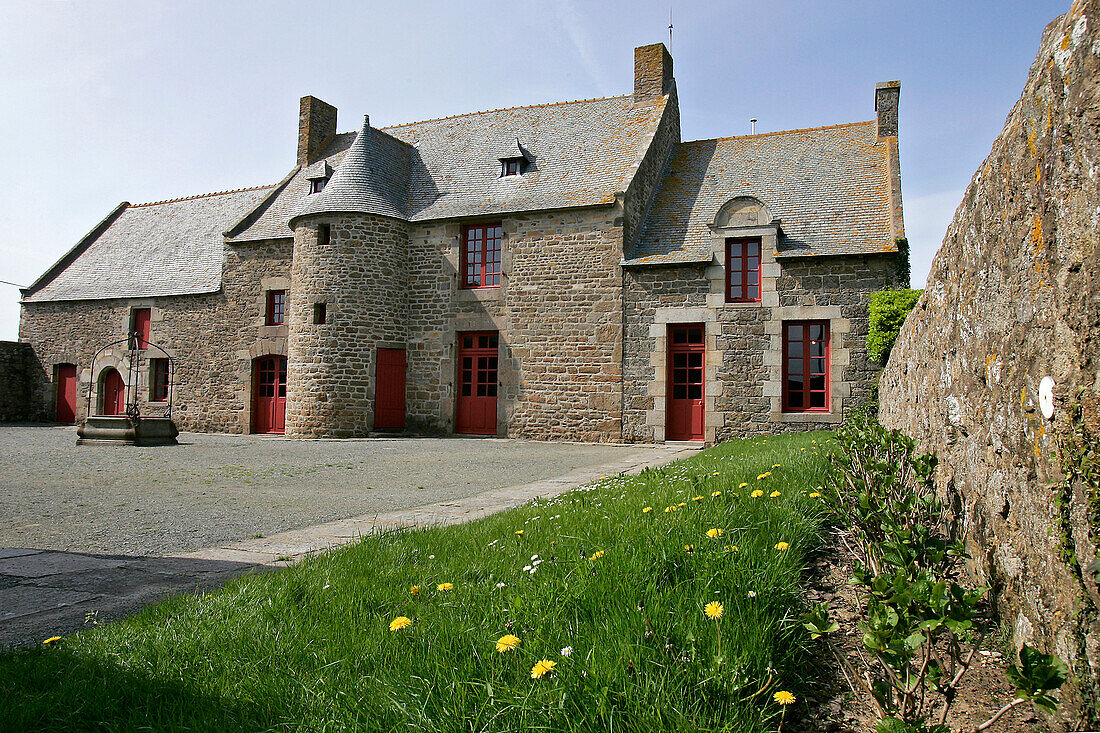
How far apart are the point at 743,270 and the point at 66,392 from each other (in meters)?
22.3

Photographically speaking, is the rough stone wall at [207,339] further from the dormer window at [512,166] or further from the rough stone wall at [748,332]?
the rough stone wall at [748,332]

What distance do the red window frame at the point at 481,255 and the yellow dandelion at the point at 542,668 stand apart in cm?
1576

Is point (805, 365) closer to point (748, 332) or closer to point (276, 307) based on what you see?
point (748, 332)

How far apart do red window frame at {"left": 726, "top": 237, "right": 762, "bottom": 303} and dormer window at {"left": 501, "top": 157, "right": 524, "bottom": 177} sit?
6.01 metres

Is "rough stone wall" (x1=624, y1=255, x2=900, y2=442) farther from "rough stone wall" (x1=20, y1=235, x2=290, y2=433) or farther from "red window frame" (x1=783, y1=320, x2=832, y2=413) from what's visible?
"rough stone wall" (x1=20, y1=235, x2=290, y2=433)

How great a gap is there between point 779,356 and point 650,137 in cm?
646

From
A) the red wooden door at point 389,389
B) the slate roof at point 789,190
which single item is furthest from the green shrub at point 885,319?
the red wooden door at point 389,389

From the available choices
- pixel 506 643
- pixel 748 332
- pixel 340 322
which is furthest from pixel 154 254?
pixel 506 643

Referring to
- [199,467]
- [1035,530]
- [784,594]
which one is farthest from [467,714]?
[199,467]

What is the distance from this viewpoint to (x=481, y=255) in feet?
57.5

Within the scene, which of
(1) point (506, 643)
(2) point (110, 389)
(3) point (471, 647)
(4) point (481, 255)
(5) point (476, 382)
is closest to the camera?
(1) point (506, 643)

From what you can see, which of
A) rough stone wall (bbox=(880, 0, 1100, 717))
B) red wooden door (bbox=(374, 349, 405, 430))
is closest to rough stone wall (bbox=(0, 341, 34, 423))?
red wooden door (bbox=(374, 349, 405, 430))

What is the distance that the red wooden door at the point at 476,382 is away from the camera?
17.0 m

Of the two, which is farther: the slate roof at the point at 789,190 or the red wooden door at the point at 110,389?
the red wooden door at the point at 110,389
